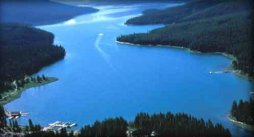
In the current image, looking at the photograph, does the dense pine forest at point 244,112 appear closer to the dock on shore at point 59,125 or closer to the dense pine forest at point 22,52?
the dock on shore at point 59,125

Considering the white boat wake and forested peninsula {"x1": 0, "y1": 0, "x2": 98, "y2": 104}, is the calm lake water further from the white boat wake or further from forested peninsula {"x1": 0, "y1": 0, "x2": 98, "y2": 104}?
forested peninsula {"x1": 0, "y1": 0, "x2": 98, "y2": 104}

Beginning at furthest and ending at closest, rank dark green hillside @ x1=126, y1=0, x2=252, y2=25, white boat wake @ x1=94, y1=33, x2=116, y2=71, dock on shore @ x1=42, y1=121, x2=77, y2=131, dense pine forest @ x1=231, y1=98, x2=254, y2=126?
dark green hillside @ x1=126, y1=0, x2=252, y2=25, white boat wake @ x1=94, y1=33, x2=116, y2=71, dock on shore @ x1=42, y1=121, x2=77, y2=131, dense pine forest @ x1=231, y1=98, x2=254, y2=126

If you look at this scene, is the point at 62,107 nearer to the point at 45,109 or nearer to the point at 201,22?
the point at 45,109

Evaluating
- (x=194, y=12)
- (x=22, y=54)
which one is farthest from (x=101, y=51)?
(x=194, y=12)

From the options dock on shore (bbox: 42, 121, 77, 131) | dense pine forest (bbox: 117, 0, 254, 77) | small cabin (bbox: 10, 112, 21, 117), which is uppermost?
dense pine forest (bbox: 117, 0, 254, 77)

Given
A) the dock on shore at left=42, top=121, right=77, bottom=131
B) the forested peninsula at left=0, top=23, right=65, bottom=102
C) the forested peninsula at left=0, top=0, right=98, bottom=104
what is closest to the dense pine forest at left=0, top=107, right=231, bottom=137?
the dock on shore at left=42, top=121, right=77, bottom=131

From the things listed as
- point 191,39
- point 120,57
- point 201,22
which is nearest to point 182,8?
point 201,22
